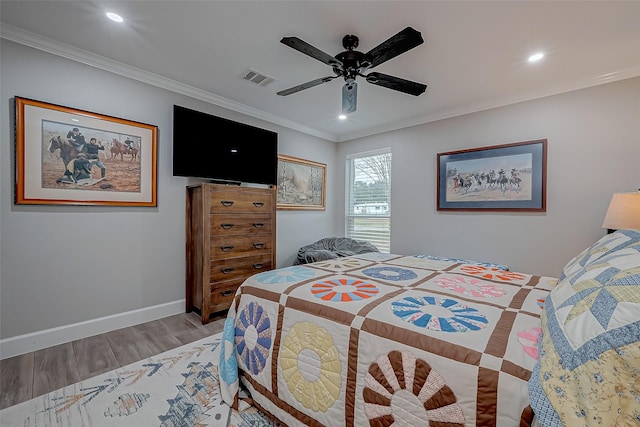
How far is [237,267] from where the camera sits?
3.05 metres

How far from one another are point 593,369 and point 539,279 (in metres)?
1.46

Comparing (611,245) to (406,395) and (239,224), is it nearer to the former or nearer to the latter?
(406,395)

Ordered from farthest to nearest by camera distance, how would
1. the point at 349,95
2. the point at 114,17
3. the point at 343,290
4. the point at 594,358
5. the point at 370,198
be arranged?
the point at 370,198 → the point at 349,95 → the point at 114,17 → the point at 343,290 → the point at 594,358

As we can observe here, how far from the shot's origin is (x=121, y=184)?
102 inches

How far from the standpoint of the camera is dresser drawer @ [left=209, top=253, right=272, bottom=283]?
9.41 feet

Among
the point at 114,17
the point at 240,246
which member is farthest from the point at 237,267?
the point at 114,17

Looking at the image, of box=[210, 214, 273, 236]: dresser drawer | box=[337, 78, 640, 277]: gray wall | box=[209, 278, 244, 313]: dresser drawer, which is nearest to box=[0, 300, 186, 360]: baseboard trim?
box=[209, 278, 244, 313]: dresser drawer

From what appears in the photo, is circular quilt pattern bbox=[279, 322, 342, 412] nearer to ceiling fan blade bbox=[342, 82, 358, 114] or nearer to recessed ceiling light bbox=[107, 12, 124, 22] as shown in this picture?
ceiling fan blade bbox=[342, 82, 358, 114]

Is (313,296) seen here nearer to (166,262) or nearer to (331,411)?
(331,411)

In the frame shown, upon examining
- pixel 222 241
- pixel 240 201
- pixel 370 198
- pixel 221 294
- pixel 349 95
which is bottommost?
pixel 221 294

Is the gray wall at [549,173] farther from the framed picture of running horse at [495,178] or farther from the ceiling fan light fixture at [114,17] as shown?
the ceiling fan light fixture at [114,17]

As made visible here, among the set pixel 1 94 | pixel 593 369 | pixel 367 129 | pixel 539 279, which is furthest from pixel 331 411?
pixel 367 129

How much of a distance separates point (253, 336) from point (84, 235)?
1975mm

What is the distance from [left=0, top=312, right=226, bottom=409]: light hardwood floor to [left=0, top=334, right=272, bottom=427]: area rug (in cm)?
12
